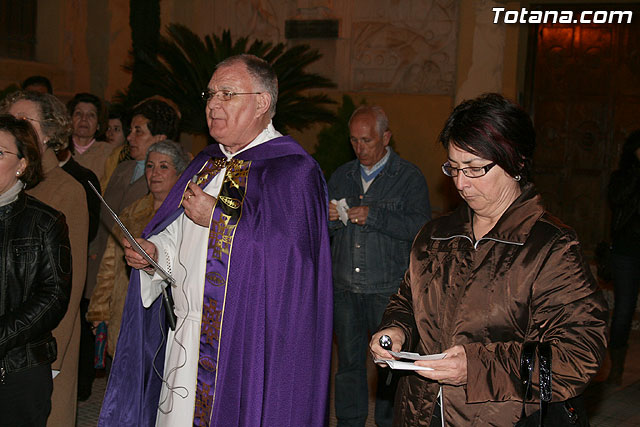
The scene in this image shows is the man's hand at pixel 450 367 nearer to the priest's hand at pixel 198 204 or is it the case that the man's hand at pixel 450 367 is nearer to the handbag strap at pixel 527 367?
the handbag strap at pixel 527 367

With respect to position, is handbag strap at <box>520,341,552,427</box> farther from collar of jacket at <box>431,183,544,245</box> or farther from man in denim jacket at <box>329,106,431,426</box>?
man in denim jacket at <box>329,106,431,426</box>

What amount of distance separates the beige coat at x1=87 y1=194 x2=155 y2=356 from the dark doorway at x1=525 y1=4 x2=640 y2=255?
7129 mm

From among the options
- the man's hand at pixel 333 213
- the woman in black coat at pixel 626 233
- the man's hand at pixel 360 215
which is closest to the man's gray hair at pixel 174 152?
the man's hand at pixel 333 213

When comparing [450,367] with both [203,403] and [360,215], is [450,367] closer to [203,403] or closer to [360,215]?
[203,403]

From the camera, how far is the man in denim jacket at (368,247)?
4863mm

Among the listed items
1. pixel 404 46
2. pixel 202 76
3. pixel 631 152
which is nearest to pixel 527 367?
pixel 631 152

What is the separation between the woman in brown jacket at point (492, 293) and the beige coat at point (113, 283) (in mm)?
2609

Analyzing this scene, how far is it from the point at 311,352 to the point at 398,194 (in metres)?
1.81

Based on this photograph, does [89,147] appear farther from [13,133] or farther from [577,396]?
[577,396]

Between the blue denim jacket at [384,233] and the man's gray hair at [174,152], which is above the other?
the man's gray hair at [174,152]

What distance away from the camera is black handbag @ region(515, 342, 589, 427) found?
2363mm

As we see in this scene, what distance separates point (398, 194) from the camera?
4.96 meters

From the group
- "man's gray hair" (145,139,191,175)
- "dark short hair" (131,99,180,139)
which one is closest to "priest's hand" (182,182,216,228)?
"man's gray hair" (145,139,191,175)

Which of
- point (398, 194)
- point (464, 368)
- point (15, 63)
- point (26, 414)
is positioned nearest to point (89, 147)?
point (398, 194)
